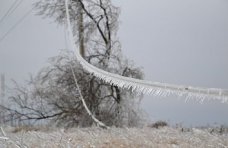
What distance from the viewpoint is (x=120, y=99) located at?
618 inches

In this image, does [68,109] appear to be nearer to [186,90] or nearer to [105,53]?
[105,53]

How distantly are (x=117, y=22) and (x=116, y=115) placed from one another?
11.4ft

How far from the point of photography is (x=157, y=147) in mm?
6770

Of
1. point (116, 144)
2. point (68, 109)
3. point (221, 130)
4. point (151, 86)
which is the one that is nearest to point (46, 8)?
point (68, 109)

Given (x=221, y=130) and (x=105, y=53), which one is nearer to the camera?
(x=221, y=130)

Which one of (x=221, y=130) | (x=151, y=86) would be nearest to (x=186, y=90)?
(x=151, y=86)

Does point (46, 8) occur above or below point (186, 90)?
above

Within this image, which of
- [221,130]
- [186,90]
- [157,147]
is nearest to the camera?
[186,90]

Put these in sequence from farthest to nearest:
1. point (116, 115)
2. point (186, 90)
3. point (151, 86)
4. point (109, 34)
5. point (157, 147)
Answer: point (109, 34), point (116, 115), point (157, 147), point (151, 86), point (186, 90)

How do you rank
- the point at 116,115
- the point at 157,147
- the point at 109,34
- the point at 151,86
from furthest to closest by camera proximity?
the point at 109,34, the point at 116,115, the point at 157,147, the point at 151,86

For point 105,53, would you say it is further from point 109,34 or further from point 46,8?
point 46,8

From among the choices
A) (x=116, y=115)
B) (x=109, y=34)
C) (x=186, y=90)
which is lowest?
(x=116, y=115)

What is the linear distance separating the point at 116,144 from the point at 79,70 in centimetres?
894

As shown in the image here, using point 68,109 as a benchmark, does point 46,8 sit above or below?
above
